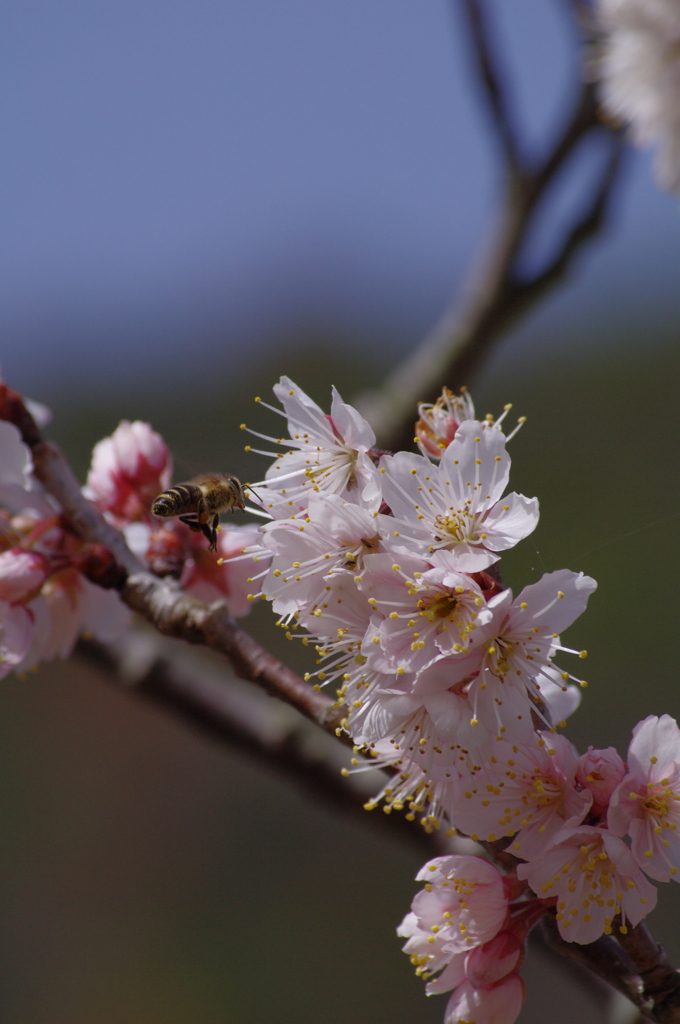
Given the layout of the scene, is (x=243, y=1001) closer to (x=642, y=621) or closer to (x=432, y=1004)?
(x=432, y=1004)

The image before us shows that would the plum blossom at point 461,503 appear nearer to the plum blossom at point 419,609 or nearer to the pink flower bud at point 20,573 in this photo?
the plum blossom at point 419,609

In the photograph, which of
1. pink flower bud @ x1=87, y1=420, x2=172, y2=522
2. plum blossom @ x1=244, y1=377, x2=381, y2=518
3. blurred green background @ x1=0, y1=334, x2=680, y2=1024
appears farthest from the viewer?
blurred green background @ x1=0, y1=334, x2=680, y2=1024

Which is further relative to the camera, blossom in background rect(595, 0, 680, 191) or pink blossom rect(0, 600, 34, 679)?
blossom in background rect(595, 0, 680, 191)

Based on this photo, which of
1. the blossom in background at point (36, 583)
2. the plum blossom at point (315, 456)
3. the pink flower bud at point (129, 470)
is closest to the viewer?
the plum blossom at point (315, 456)

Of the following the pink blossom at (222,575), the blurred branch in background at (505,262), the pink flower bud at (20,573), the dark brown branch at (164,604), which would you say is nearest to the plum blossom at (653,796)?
the dark brown branch at (164,604)

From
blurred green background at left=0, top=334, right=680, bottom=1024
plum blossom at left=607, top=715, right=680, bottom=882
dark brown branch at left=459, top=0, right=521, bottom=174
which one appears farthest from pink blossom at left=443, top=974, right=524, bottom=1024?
blurred green background at left=0, top=334, right=680, bottom=1024

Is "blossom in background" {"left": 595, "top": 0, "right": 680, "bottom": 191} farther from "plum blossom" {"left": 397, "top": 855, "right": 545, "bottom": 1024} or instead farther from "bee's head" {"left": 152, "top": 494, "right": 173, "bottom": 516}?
"plum blossom" {"left": 397, "top": 855, "right": 545, "bottom": 1024}

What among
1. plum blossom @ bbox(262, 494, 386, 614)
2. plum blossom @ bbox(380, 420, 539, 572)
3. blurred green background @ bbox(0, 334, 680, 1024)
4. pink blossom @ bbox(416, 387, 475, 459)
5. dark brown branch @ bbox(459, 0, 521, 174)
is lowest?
blurred green background @ bbox(0, 334, 680, 1024)
